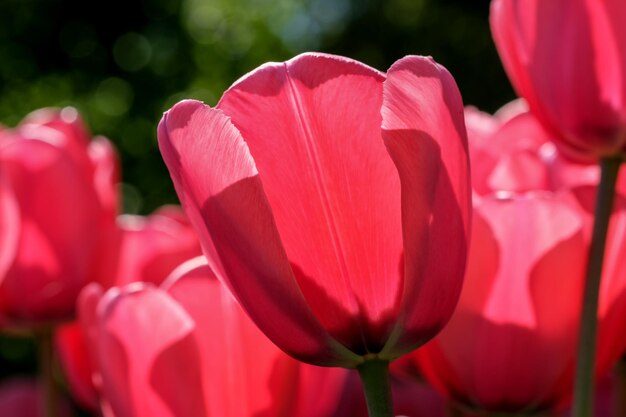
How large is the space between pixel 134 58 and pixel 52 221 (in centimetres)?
388

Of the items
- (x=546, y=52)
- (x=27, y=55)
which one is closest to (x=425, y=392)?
(x=546, y=52)

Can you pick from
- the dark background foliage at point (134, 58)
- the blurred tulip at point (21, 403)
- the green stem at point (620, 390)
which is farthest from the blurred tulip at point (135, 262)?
the dark background foliage at point (134, 58)

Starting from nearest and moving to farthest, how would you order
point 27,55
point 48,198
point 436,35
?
1. point 48,198
2. point 27,55
3. point 436,35

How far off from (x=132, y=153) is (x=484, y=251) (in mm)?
Result: 2863

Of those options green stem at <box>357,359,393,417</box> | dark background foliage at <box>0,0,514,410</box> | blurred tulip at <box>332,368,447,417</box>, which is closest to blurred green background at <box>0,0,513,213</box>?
dark background foliage at <box>0,0,514,410</box>

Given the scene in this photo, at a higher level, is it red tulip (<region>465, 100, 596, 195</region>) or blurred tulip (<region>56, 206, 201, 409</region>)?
red tulip (<region>465, 100, 596, 195</region>)

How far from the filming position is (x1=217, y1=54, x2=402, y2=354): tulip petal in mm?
407

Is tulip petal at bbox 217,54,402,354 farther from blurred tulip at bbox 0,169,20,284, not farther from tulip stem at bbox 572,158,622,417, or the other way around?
blurred tulip at bbox 0,169,20,284

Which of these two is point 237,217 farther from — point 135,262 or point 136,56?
point 136,56

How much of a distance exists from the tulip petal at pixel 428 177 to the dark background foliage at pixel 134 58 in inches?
81.2

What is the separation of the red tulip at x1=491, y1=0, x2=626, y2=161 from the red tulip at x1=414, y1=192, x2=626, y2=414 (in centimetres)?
3

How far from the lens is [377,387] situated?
1.35 ft

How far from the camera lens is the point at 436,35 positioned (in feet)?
25.9

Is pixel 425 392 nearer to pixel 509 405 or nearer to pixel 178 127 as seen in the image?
pixel 509 405
